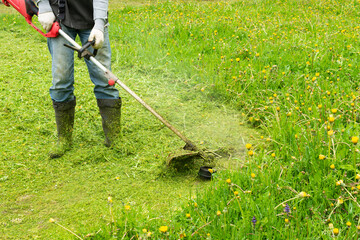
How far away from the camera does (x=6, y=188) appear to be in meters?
2.98

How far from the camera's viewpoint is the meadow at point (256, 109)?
2121 mm

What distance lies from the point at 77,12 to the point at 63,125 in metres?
1.02

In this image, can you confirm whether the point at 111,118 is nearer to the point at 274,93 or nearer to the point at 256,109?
the point at 256,109

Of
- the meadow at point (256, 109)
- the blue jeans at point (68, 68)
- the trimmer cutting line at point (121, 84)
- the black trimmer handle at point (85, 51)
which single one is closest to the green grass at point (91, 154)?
the meadow at point (256, 109)

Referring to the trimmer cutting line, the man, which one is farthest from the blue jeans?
the trimmer cutting line

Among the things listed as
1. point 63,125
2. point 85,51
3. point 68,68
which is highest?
point 85,51

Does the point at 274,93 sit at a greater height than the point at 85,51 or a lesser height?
lesser

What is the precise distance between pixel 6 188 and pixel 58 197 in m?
0.48

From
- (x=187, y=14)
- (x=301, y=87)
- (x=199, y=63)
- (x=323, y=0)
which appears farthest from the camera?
(x=323, y=0)

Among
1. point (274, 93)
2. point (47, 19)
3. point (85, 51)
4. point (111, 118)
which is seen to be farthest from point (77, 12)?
point (274, 93)

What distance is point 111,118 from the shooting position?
3.48 metres

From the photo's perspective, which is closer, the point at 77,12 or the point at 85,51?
the point at 85,51

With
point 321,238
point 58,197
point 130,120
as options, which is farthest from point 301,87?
point 58,197

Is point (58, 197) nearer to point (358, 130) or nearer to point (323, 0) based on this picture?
point (358, 130)
